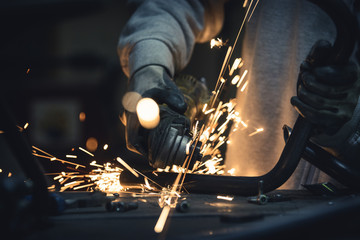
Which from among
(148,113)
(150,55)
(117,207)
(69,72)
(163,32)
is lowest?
(117,207)

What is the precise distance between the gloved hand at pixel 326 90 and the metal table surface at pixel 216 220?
9.1 inches

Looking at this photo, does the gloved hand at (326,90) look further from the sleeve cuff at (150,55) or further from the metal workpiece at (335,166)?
the sleeve cuff at (150,55)

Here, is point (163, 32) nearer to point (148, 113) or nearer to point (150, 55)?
point (150, 55)

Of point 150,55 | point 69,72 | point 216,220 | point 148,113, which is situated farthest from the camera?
point 69,72

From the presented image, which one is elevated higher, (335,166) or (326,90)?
(326,90)

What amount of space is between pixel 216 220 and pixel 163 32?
2.88ft

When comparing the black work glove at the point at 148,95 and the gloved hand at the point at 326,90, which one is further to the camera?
the black work glove at the point at 148,95

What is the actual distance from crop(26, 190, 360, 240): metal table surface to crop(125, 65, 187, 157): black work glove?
185 millimetres

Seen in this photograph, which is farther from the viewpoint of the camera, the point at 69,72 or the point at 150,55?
the point at 69,72

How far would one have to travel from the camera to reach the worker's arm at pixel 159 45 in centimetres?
117

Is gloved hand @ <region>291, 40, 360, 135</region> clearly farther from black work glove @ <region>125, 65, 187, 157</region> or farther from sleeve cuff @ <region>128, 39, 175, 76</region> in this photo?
sleeve cuff @ <region>128, 39, 175, 76</region>

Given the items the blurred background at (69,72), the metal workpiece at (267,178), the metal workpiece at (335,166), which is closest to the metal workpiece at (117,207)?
the metal workpiece at (267,178)

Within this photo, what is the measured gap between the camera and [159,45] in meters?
1.38

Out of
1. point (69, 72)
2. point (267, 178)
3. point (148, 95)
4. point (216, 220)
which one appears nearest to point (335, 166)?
point (267, 178)
